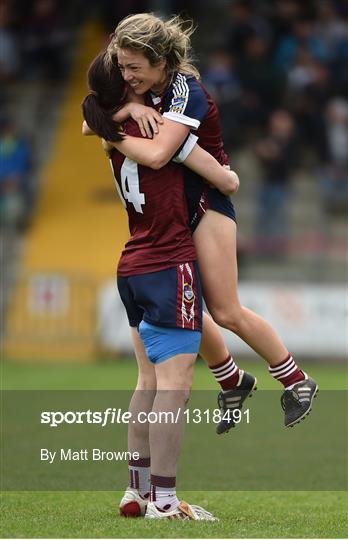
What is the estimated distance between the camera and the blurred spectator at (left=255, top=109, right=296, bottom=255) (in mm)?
16594

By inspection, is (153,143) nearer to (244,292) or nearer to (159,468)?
(159,468)

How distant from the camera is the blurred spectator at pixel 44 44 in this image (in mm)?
21000

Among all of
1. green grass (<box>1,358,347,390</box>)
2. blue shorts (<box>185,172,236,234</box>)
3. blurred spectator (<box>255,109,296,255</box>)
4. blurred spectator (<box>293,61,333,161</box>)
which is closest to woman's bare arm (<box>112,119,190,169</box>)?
blue shorts (<box>185,172,236,234</box>)

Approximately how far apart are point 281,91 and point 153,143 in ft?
42.0

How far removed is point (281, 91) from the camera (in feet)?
60.7

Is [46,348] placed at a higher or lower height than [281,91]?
lower

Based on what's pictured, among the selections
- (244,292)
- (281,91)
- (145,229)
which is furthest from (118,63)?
(281,91)

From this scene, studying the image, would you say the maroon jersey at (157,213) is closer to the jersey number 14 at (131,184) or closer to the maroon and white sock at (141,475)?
the jersey number 14 at (131,184)

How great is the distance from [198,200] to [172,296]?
0.55 metres

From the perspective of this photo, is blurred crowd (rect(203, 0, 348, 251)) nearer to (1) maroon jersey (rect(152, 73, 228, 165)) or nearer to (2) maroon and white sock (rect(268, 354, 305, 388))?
(2) maroon and white sock (rect(268, 354, 305, 388))

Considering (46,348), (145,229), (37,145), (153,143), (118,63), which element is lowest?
(46,348)

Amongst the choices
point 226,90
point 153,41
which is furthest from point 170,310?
point 226,90

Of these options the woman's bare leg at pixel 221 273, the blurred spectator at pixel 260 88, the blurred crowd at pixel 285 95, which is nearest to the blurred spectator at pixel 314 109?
the blurred crowd at pixel 285 95

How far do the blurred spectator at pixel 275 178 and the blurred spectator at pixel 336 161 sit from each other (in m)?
0.52
